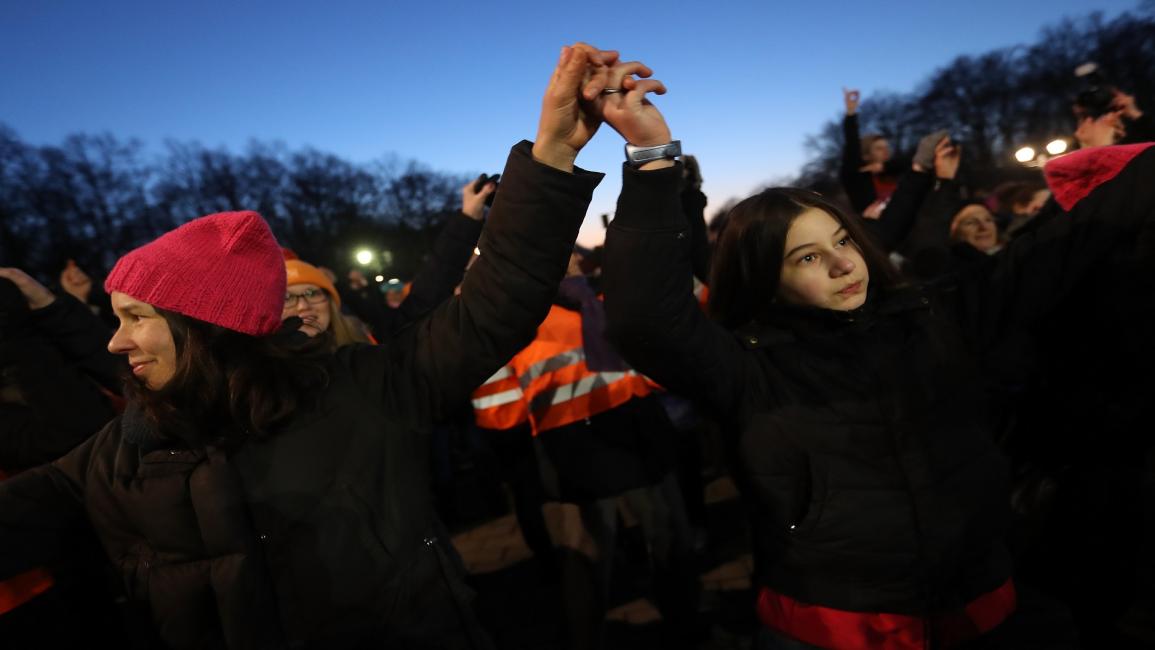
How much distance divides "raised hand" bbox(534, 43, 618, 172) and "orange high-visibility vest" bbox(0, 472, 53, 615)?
1.99 meters

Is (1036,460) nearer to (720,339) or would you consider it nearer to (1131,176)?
(1131,176)

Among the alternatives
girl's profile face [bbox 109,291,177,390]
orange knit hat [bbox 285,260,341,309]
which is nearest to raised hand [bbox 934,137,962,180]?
orange knit hat [bbox 285,260,341,309]

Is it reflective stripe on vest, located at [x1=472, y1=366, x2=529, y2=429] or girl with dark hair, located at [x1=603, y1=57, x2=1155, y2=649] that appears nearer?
girl with dark hair, located at [x1=603, y1=57, x2=1155, y2=649]

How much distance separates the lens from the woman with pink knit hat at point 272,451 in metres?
1.44

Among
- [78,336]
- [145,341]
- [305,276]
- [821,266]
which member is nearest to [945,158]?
[821,266]

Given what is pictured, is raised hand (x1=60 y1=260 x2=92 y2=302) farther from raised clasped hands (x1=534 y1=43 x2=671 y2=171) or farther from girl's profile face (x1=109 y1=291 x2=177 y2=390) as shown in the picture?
raised clasped hands (x1=534 y1=43 x2=671 y2=171)

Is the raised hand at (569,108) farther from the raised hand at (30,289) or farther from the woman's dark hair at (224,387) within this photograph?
the raised hand at (30,289)

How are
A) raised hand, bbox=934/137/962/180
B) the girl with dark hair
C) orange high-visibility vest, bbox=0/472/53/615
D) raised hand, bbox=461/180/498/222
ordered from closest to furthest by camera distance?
the girl with dark hair
orange high-visibility vest, bbox=0/472/53/615
raised hand, bbox=461/180/498/222
raised hand, bbox=934/137/962/180

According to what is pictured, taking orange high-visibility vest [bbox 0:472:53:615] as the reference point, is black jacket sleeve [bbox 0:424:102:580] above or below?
above

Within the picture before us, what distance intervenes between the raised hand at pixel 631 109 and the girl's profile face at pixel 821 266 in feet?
1.85

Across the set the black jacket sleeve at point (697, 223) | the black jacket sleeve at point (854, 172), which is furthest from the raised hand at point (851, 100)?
the black jacket sleeve at point (697, 223)

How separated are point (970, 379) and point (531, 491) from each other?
3.15 m

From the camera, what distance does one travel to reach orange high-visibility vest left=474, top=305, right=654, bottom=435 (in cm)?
309

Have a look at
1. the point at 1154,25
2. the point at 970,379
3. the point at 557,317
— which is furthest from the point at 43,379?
the point at 1154,25
